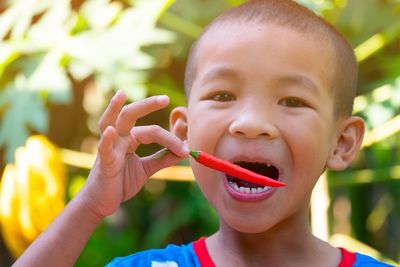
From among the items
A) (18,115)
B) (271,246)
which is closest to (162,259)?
(271,246)

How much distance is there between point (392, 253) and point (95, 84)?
1170mm

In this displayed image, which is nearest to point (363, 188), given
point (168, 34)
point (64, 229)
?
point (168, 34)

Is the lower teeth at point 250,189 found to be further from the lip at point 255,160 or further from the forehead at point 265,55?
the forehead at point 265,55

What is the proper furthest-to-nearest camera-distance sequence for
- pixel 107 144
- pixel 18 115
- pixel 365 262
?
1. pixel 18 115
2. pixel 365 262
3. pixel 107 144

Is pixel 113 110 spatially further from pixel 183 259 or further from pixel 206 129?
→ pixel 183 259

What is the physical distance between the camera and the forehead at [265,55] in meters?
1.30

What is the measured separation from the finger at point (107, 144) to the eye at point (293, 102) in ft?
0.82

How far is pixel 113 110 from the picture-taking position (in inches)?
48.4

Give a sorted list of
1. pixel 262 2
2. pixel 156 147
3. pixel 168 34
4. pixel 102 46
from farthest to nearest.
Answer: pixel 156 147, pixel 168 34, pixel 102 46, pixel 262 2

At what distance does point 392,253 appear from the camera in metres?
3.21

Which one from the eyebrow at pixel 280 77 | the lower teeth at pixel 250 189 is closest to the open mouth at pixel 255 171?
the lower teeth at pixel 250 189

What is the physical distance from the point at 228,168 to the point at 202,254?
0.21m

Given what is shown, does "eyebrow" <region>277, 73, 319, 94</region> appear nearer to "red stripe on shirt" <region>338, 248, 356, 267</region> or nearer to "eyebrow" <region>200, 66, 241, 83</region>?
"eyebrow" <region>200, 66, 241, 83</region>

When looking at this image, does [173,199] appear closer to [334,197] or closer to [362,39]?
[334,197]
